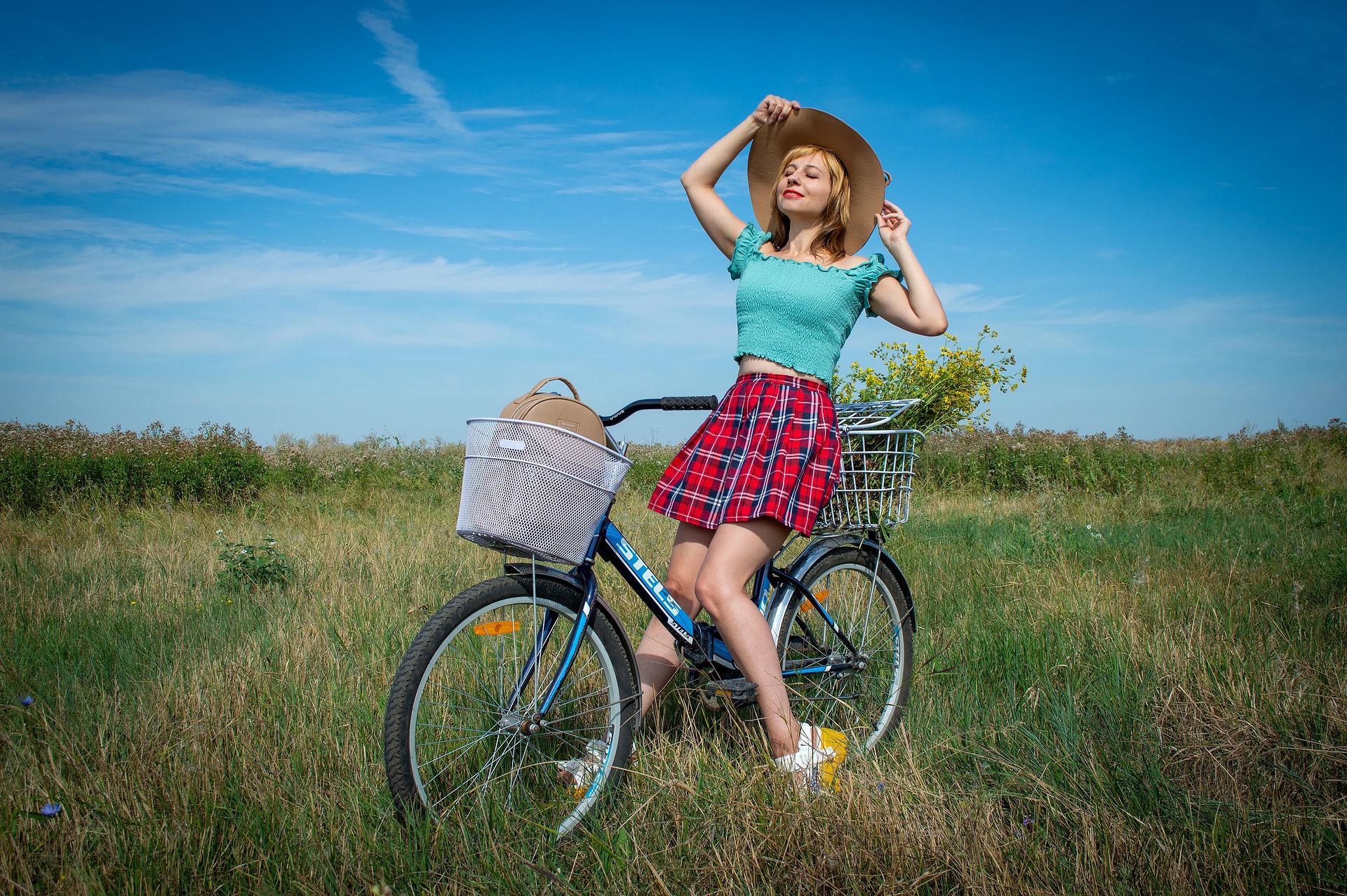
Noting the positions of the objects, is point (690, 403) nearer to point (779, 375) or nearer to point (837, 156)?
point (779, 375)

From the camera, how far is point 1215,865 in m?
2.08

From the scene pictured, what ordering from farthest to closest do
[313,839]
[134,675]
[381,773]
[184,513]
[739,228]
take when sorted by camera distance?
[184,513], [134,675], [739,228], [381,773], [313,839]

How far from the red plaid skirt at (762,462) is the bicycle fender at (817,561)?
16.2 inches

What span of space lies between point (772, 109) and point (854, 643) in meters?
2.18

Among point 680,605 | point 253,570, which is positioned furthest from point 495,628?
point 253,570

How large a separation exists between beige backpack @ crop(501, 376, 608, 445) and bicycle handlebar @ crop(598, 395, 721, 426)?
0.08 meters

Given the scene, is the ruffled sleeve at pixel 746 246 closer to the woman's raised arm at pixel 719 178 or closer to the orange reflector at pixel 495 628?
the woman's raised arm at pixel 719 178

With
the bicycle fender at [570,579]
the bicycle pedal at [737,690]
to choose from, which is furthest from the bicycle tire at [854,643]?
the bicycle fender at [570,579]

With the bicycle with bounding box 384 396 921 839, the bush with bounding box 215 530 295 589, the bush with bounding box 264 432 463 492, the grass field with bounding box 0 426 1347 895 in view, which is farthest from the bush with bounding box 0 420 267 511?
the bicycle with bounding box 384 396 921 839

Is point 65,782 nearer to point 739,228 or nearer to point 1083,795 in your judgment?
point 739,228

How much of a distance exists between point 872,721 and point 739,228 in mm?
2080

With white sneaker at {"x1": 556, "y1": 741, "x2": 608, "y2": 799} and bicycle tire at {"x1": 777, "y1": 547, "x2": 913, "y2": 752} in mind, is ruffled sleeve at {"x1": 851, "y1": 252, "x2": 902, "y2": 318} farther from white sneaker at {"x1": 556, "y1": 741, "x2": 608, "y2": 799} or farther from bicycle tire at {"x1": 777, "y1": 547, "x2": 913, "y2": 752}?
white sneaker at {"x1": 556, "y1": 741, "x2": 608, "y2": 799}

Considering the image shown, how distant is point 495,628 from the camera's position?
7.61ft

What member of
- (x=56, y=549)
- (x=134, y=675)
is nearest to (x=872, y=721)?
(x=134, y=675)
